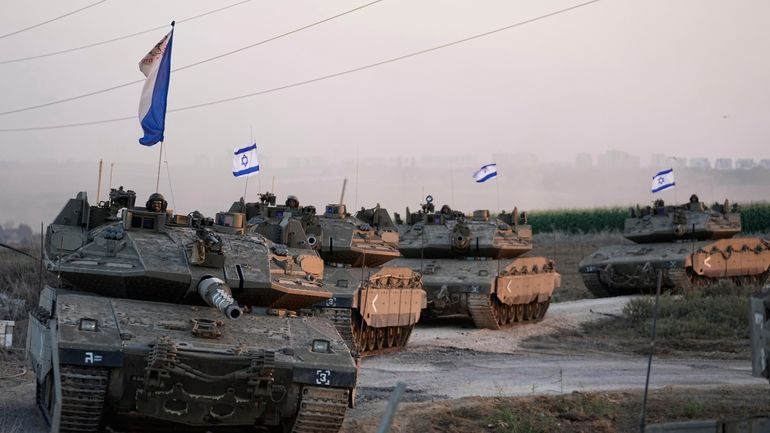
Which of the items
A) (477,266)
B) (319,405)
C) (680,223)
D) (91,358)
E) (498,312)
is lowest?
(319,405)

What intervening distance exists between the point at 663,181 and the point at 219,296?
30.1m

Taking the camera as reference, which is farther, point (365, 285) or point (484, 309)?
point (484, 309)

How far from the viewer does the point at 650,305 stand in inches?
1101

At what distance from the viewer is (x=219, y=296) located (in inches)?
480

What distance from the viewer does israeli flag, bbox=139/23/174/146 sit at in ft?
63.2

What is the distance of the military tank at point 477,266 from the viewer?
26.7 m

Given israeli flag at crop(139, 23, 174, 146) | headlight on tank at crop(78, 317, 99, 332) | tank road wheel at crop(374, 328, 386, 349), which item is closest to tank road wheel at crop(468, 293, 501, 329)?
tank road wheel at crop(374, 328, 386, 349)

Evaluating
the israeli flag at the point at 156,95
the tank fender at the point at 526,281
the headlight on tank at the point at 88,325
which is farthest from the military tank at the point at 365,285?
the headlight on tank at the point at 88,325

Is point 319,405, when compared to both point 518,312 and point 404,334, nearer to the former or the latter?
point 404,334

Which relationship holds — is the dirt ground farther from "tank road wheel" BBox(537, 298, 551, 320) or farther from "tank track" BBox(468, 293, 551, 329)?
"tank road wheel" BBox(537, 298, 551, 320)

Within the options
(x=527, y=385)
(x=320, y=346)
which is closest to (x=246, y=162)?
(x=527, y=385)

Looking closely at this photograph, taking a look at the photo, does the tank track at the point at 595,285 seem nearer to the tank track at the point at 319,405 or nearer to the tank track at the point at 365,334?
the tank track at the point at 365,334

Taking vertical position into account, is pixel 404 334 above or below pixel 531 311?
below

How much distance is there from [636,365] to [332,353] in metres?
9.68
